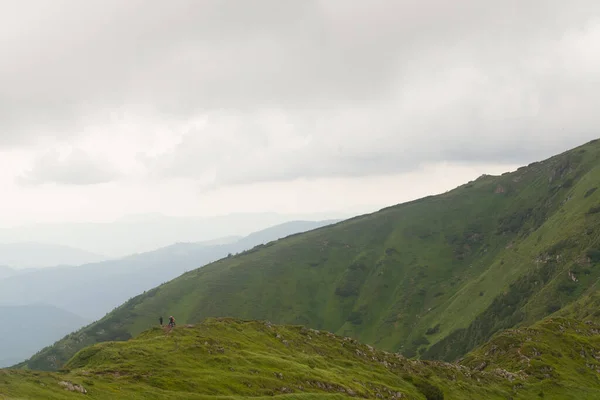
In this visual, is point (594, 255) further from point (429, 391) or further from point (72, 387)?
point (72, 387)

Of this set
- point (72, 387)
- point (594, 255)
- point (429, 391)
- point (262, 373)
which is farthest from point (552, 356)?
point (72, 387)

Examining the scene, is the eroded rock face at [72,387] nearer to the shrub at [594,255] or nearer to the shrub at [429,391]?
the shrub at [429,391]

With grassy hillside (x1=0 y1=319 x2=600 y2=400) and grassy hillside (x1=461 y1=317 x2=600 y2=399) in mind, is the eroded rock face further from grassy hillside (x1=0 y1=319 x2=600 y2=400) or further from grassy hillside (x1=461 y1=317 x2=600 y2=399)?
grassy hillside (x1=461 y1=317 x2=600 y2=399)

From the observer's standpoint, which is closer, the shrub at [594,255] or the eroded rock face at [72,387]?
the eroded rock face at [72,387]

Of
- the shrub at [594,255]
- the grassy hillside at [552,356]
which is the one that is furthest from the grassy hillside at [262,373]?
the shrub at [594,255]

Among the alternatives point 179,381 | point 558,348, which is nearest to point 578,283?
point 558,348

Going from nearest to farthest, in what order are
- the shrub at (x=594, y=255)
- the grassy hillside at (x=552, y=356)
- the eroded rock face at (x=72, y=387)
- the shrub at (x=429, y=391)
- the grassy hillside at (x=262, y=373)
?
the eroded rock face at (x=72, y=387) → the grassy hillside at (x=262, y=373) → the shrub at (x=429, y=391) → the grassy hillside at (x=552, y=356) → the shrub at (x=594, y=255)

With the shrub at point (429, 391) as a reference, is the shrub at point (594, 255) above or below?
above

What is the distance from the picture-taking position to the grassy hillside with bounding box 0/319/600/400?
4900 cm

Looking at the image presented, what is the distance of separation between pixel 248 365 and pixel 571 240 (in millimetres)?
179144

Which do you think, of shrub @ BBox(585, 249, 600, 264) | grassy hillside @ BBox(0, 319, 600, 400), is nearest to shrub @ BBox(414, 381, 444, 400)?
grassy hillside @ BBox(0, 319, 600, 400)

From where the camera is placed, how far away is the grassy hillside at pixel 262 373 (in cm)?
4900

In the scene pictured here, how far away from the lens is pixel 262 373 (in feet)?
213

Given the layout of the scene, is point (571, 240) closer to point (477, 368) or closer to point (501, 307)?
point (501, 307)
